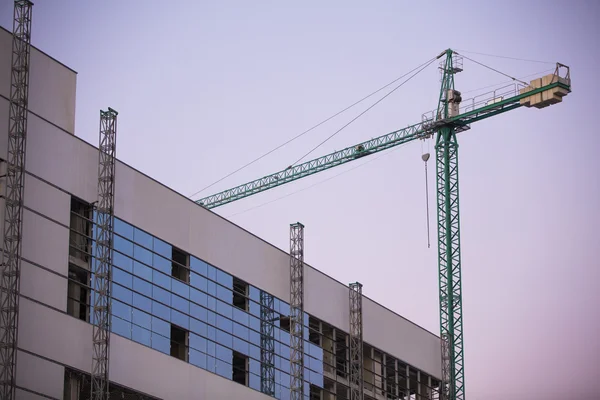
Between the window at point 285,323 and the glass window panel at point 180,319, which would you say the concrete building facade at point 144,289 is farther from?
the window at point 285,323

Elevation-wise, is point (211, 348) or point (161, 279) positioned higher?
point (161, 279)

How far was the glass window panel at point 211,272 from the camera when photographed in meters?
85.6

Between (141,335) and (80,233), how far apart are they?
26.7ft

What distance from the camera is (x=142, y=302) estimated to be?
79.6m

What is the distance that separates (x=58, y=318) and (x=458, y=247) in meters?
67.3

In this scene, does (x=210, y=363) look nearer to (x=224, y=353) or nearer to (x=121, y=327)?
(x=224, y=353)

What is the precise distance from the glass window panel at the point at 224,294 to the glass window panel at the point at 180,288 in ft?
11.1

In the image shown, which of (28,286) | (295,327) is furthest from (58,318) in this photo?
(295,327)

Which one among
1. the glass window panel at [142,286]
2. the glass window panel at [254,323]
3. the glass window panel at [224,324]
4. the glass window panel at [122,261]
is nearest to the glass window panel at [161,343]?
the glass window panel at [142,286]

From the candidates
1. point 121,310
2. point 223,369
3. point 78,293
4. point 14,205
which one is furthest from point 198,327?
point 14,205

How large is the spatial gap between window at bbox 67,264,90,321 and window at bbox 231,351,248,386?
15.0m

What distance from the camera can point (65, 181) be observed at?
246ft

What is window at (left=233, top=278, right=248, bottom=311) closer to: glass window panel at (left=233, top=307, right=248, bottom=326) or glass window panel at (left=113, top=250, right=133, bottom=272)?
glass window panel at (left=233, top=307, right=248, bottom=326)

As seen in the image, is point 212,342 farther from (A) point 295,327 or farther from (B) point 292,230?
(B) point 292,230
